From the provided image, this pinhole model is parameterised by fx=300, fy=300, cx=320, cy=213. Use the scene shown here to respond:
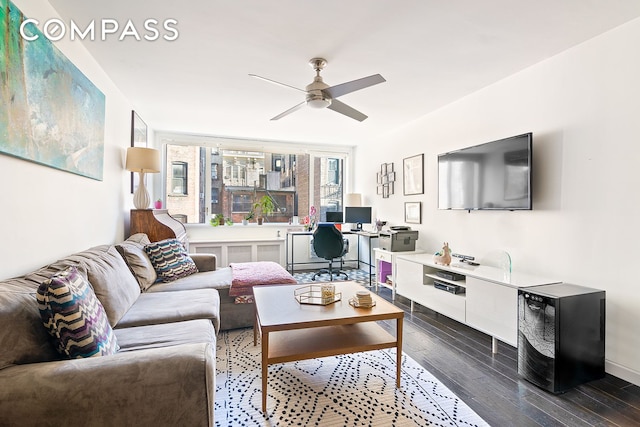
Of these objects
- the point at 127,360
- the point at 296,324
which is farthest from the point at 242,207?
the point at 127,360

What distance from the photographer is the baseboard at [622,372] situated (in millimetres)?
1930

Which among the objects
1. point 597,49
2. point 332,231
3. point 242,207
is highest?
point 597,49

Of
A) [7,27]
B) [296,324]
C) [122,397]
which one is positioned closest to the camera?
[122,397]

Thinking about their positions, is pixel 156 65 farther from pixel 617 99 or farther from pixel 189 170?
pixel 617 99

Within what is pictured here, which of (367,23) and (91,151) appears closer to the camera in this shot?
(367,23)

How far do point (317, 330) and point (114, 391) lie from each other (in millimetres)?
1281

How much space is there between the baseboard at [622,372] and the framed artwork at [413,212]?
7.54 ft

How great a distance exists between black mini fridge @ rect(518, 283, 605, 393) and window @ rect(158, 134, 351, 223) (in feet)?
14.4

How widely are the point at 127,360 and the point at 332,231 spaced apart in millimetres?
3564

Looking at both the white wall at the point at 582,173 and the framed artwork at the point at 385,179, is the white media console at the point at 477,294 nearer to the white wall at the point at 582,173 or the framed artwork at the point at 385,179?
the white wall at the point at 582,173

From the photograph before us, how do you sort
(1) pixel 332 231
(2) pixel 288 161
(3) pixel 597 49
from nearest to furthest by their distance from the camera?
(3) pixel 597 49 → (1) pixel 332 231 → (2) pixel 288 161

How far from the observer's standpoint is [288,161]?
589 cm

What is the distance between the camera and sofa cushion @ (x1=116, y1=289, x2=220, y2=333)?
1890 millimetres

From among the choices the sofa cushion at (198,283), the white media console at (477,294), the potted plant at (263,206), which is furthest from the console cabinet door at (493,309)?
the potted plant at (263,206)
